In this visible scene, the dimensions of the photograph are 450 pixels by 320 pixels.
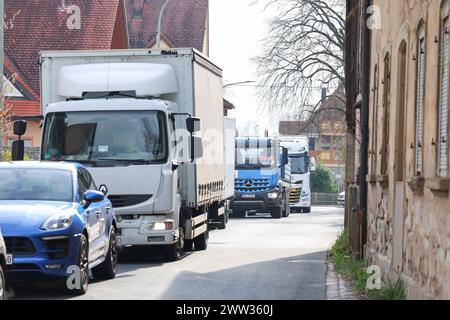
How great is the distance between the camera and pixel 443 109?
1129 centimetres

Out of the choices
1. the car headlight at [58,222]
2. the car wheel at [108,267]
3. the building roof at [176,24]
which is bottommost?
the car wheel at [108,267]

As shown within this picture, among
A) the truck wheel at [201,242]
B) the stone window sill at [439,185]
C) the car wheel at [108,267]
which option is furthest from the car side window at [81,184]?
the truck wheel at [201,242]

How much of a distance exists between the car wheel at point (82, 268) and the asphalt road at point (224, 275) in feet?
0.45

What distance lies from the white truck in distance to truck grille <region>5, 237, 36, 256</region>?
5.97 metres

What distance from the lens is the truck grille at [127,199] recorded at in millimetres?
19453

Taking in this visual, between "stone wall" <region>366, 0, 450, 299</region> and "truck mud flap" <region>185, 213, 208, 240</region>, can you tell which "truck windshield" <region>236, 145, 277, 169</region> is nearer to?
"truck mud flap" <region>185, 213, 208, 240</region>

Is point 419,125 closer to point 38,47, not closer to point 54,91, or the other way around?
point 54,91

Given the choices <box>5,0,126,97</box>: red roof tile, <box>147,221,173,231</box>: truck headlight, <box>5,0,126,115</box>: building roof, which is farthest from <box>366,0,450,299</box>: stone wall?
<box>5,0,126,97</box>: red roof tile

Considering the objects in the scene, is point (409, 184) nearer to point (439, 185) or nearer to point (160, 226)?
point (439, 185)

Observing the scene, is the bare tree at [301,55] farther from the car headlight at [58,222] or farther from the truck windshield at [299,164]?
the car headlight at [58,222]

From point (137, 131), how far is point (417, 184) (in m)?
8.33

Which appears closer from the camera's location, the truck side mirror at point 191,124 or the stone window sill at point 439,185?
the stone window sill at point 439,185

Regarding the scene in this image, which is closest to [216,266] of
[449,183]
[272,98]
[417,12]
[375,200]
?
[375,200]
